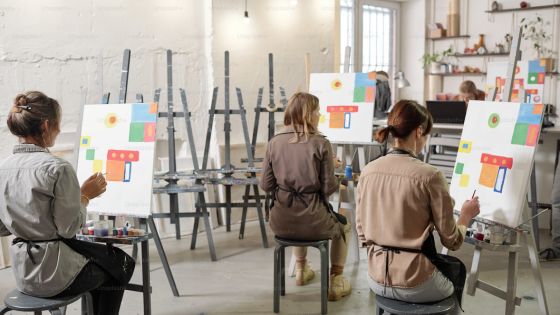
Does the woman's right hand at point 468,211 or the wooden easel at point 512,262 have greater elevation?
the woman's right hand at point 468,211

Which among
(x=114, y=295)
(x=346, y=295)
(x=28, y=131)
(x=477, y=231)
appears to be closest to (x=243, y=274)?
(x=346, y=295)

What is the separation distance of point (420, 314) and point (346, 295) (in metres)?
1.35

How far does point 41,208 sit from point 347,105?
2.44 metres

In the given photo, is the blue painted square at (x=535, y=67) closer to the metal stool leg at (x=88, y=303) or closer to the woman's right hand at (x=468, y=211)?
the woman's right hand at (x=468, y=211)

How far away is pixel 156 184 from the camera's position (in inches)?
174

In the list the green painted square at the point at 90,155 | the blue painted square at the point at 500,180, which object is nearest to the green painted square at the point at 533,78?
A: the blue painted square at the point at 500,180

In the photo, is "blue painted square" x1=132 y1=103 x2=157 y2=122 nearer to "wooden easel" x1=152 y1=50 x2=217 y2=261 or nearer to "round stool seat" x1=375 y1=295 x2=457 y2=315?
"wooden easel" x1=152 y1=50 x2=217 y2=261

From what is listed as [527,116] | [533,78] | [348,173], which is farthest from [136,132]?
[533,78]

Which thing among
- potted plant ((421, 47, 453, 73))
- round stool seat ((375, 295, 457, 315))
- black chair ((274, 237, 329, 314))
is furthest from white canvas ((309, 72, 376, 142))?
potted plant ((421, 47, 453, 73))

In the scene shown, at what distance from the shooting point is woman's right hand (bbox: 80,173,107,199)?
100 inches

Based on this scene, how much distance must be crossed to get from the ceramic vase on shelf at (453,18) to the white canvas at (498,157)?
530cm

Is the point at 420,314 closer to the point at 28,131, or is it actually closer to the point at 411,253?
the point at 411,253

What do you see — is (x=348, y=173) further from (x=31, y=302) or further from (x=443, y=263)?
(x=31, y=302)

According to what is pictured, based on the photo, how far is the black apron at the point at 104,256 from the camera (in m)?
2.29
